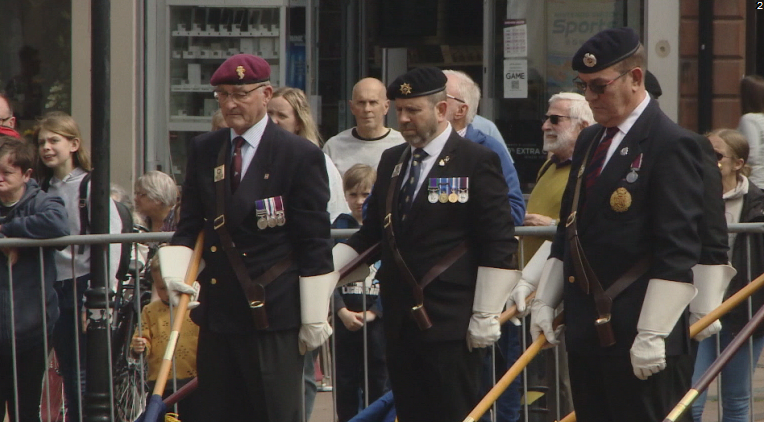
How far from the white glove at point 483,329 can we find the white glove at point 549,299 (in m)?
0.42

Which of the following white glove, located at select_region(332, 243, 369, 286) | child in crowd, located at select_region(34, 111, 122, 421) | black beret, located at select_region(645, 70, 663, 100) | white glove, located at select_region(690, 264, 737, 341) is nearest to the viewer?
white glove, located at select_region(690, 264, 737, 341)

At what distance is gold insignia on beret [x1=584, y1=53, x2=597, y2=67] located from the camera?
14.3 ft

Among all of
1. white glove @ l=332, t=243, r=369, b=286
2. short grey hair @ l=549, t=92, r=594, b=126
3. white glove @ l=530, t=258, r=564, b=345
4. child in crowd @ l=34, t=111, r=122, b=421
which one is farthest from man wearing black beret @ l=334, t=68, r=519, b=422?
child in crowd @ l=34, t=111, r=122, b=421

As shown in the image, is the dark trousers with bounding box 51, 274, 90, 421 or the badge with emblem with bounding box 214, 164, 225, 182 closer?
the badge with emblem with bounding box 214, 164, 225, 182

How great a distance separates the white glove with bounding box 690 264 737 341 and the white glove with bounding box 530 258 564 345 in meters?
0.48

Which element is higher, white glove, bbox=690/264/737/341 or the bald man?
the bald man

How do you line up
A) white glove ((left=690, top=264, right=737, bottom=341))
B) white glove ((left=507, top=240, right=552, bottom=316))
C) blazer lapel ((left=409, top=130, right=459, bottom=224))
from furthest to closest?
blazer lapel ((left=409, top=130, right=459, bottom=224)) < white glove ((left=507, top=240, right=552, bottom=316)) < white glove ((left=690, top=264, right=737, bottom=341))

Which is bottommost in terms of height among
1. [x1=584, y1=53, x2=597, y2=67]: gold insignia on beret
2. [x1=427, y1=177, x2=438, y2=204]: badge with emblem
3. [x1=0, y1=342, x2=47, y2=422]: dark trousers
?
[x1=0, y1=342, x2=47, y2=422]: dark trousers

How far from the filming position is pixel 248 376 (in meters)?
5.12

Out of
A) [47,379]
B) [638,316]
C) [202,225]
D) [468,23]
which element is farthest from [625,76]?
[468,23]

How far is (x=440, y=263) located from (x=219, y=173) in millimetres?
964

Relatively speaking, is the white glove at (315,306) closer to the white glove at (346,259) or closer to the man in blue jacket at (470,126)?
the white glove at (346,259)

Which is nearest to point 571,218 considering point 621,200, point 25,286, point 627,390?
point 621,200

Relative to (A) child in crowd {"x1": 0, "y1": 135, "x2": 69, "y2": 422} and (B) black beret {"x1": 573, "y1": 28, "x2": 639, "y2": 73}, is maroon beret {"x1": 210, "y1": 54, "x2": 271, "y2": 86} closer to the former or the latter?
(B) black beret {"x1": 573, "y1": 28, "x2": 639, "y2": 73}
